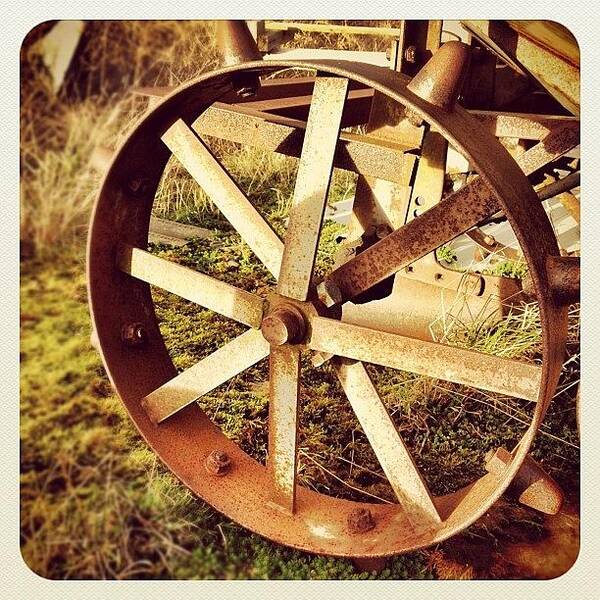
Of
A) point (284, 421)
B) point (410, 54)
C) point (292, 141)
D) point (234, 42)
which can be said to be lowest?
point (284, 421)

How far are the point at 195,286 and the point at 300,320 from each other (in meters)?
0.36

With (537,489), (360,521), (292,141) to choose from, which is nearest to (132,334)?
(292,141)

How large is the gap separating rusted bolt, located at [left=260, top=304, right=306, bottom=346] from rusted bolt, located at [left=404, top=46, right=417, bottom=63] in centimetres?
112

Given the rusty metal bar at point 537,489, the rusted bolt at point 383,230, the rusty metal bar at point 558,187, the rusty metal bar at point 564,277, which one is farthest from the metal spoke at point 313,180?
the rusty metal bar at point 558,187

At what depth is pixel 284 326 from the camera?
74.9 inches

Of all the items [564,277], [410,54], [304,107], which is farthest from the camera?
[304,107]

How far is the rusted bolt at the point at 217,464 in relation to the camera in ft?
7.41

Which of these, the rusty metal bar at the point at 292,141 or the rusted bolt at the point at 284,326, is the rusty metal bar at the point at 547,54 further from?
the rusted bolt at the point at 284,326

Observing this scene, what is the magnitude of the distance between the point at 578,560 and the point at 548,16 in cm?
139

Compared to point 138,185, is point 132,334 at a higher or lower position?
lower

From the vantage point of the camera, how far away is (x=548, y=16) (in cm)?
189

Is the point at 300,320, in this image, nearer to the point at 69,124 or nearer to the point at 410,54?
the point at 410,54

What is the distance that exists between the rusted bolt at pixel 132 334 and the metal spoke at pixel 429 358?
1.99 feet

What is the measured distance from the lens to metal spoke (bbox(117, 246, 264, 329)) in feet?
6.66
